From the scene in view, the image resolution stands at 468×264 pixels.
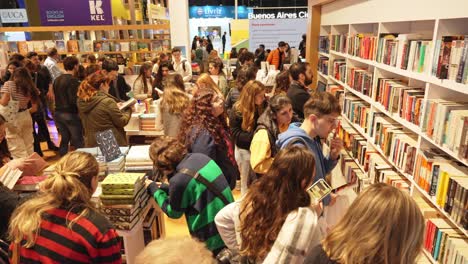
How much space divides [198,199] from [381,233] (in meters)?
1.15

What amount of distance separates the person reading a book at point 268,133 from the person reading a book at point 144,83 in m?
3.13

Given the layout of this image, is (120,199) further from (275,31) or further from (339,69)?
(275,31)

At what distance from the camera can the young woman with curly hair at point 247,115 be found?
11.6 feet

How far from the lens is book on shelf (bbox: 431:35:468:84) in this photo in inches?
88.2

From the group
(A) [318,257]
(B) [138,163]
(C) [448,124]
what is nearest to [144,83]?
(B) [138,163]

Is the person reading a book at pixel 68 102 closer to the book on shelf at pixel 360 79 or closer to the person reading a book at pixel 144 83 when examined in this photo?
the person reading a book at pixel 144 83

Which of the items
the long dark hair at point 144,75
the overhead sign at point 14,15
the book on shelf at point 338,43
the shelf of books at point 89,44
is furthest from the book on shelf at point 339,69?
the overhead sign at point 14,15

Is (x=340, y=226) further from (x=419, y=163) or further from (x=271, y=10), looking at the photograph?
(x=271, y=10)

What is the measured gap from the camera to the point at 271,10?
Answer: 17.1m

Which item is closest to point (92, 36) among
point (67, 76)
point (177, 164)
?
point (67, 76)

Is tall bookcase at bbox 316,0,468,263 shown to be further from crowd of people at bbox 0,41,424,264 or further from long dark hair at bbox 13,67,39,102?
long dark hair at bbox 13,67,39,102

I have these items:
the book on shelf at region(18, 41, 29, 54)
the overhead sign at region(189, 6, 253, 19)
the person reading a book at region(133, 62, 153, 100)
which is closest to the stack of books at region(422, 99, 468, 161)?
the person reading a book at region(133, 62, 153, 100)

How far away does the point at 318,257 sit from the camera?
1292 millimetres

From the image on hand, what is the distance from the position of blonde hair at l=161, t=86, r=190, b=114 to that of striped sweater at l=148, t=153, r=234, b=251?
1.65 m
